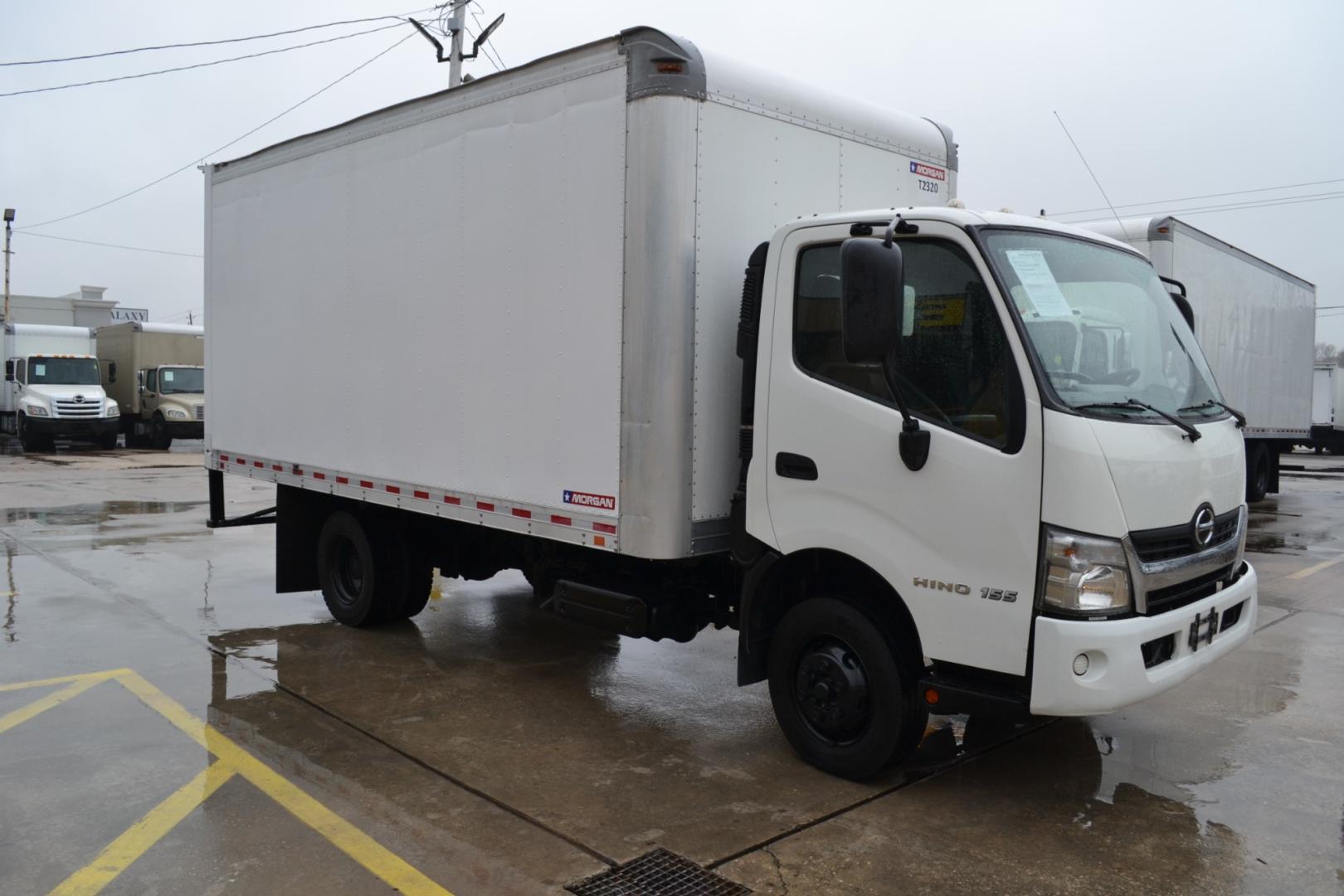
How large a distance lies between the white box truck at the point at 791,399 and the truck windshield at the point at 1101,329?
2 centimetres

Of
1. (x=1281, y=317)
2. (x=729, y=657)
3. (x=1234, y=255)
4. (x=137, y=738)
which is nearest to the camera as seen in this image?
(x=137, y=738)

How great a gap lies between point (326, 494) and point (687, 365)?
4310mm

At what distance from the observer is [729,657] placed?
753cm

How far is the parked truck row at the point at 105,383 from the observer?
27.6 meters

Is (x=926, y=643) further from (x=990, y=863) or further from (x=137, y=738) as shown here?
(x=137, y=738)

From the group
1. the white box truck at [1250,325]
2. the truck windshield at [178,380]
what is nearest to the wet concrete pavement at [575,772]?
the white box truck at [1250,325]

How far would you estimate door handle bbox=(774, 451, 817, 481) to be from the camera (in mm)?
4898

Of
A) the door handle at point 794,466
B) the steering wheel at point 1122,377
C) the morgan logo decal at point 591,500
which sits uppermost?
the steering wheel at point 1122,377

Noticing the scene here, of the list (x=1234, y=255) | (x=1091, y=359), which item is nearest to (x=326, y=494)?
(x=1091, y=359)

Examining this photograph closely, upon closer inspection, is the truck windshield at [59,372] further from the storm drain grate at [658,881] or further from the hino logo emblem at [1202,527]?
the hino logo emblem at [1202,527]

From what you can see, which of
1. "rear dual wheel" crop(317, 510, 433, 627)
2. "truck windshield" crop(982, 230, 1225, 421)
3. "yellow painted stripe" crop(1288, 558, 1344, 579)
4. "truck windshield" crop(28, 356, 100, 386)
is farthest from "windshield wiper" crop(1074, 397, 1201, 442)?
"truck windshield" crop(28, 356, 100, 386)

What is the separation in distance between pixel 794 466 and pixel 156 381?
2849cm

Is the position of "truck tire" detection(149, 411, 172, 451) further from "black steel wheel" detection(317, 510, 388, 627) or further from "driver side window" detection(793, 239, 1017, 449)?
"driver side window" detection(793, 239, 1017, 449)

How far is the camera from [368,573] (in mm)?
7793
